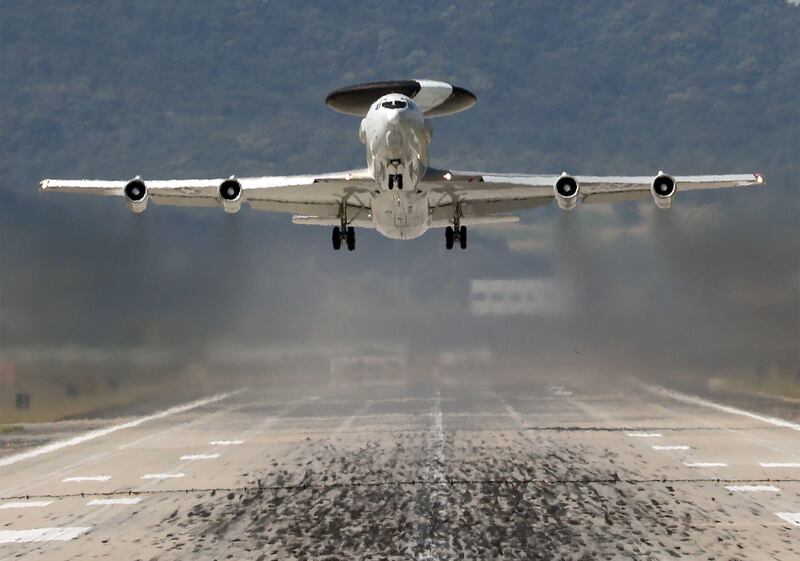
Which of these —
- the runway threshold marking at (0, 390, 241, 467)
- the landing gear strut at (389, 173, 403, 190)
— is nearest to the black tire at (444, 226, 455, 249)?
the landing gear strut at (389, 173, 403, 190)

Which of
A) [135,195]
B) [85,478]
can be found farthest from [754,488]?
[85,478]

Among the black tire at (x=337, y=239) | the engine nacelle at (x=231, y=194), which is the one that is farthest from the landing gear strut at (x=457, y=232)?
the engine nacelle at (x=231, y=194)

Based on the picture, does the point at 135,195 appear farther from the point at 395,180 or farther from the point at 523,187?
the point at 523,187

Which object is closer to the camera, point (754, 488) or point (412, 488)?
point (754, 488)

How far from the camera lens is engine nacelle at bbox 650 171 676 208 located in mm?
58375

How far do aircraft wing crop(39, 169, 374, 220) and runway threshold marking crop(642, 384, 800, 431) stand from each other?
4194 cm

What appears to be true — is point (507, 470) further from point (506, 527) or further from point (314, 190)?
point (314, 190)

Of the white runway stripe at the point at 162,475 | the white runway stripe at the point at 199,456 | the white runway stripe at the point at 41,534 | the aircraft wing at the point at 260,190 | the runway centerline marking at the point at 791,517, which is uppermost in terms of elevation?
the aircraft wing at the point at 260,190

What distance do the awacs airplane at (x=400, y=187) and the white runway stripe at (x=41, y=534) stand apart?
18488mm

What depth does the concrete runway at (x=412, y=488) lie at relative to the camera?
1750 inches

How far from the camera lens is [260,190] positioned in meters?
62.3

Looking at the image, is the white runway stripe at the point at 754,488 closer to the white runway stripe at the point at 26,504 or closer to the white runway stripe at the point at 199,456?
the white runway stripe at the point at 199,456

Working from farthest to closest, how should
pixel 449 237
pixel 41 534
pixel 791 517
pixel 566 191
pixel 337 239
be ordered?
pixel 449 237 < pixel 337 239 < pixel 566 191 < pixel 791 517 < pixel 41 534

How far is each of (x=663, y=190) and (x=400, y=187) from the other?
14395 millimetres
